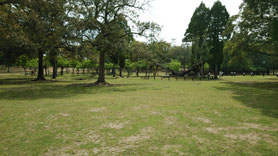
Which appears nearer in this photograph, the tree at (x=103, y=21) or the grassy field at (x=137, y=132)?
the grassy field at (x=137, y=132)

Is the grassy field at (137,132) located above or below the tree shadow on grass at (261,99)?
below

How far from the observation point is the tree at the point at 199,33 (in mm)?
35591

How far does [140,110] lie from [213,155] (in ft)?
13.4

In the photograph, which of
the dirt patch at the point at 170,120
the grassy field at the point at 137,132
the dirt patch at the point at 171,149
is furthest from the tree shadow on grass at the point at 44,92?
the dirt patch at the point at 171,149

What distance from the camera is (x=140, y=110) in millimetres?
7438

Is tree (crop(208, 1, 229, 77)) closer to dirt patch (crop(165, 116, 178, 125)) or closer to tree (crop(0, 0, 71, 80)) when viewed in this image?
tree (crop(0, 0, 71, 80))

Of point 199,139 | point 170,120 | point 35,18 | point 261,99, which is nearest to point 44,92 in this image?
point 35,18

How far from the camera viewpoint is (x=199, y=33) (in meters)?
39.4

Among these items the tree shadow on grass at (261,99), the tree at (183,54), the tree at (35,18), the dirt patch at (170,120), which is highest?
the tree at (183,54)

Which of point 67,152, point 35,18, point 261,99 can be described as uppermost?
point 35,18

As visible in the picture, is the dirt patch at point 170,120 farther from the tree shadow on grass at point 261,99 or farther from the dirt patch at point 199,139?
the tree shadow on grass at point 261,99

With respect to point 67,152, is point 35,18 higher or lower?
higher

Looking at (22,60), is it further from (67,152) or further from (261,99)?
(261,99)

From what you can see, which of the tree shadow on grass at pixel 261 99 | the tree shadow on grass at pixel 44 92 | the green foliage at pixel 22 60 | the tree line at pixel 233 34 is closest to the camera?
the tree shadow on grass at pixel 261 99
